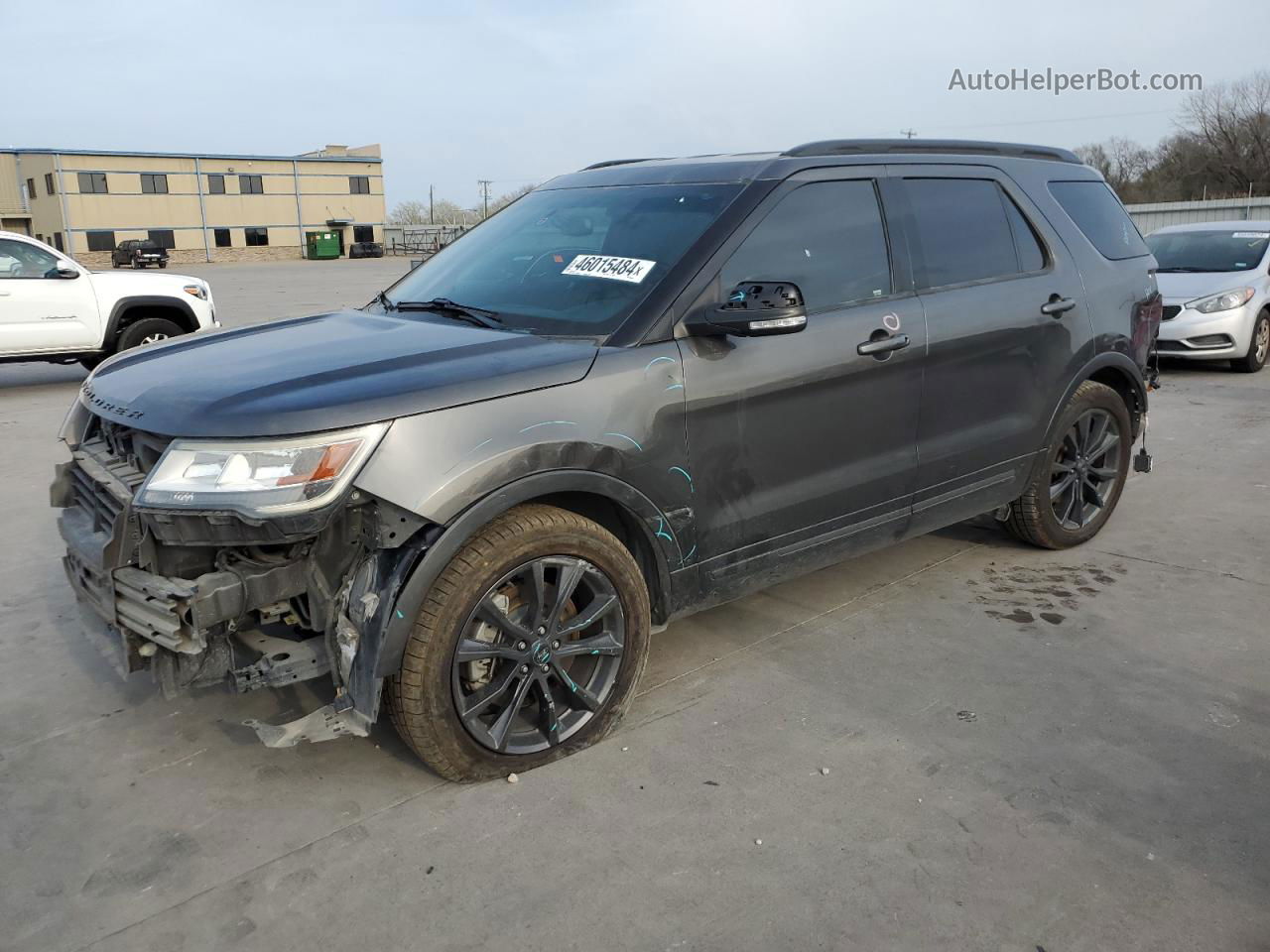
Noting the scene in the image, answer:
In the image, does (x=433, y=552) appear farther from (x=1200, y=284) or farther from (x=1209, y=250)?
(x=1209, y=250)

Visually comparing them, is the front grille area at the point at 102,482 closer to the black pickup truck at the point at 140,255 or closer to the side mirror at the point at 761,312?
the side mirror at the point at 761,312

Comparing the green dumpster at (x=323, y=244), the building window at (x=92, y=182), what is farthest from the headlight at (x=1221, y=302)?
the building window at (x=92, y=182)

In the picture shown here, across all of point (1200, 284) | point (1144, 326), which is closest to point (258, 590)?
point (1144, 326)

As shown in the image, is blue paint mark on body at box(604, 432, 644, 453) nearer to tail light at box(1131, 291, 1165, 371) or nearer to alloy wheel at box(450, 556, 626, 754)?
alloy wheel at box(450, 556, 626, 754)

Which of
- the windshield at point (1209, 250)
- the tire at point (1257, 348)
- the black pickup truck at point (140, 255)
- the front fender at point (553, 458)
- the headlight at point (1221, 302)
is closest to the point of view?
the front fender at point (553, 458)

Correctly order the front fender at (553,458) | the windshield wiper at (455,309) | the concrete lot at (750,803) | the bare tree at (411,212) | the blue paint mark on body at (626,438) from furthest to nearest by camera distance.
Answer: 1. the bare tree at (411,212)
2. the windshield wiper at (455,309)
3. the blue paint mark on body at (626,438)
4. the front fender at (553,458)
5. the concrete lot at (750,803)

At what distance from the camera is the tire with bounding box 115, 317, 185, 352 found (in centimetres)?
1077

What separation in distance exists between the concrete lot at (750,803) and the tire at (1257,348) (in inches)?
299

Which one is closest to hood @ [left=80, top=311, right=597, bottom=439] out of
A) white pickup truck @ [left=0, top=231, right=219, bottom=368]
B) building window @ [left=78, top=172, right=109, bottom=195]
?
white pickup truck @ [left=0, top=231, right=219, bottom=368]

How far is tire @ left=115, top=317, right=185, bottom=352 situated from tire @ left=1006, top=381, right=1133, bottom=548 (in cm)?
914

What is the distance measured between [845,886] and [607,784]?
31.5 inches

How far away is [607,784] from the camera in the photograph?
10.1ft

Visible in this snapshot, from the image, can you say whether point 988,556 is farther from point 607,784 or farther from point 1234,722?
point 607,784

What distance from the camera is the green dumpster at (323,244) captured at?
58688mm
